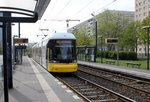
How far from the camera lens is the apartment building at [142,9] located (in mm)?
94875

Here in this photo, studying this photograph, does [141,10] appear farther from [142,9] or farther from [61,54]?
[61,54]

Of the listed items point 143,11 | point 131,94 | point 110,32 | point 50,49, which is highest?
point 143,11

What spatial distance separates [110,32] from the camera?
5397cm

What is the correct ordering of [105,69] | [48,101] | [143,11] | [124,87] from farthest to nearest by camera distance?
1. [143,11]
2. [105,69]
3. [124,87]
4. [48,101]

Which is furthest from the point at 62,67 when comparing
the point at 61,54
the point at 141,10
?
the point at 141,10

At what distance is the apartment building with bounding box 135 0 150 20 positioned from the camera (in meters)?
94.9

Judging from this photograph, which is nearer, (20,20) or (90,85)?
(20,20)

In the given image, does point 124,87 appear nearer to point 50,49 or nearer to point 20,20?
point 50,49

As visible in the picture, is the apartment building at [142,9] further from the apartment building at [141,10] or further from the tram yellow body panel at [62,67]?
the tram yellow body panel at [62,67]

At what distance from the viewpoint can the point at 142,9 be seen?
322 ft

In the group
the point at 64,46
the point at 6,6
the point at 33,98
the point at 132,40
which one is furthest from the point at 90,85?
the point at 132,40

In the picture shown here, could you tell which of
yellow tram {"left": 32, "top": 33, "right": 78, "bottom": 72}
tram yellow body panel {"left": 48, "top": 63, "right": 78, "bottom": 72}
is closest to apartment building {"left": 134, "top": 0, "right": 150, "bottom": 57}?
yellow tram {"left": 32, "top": 33, "right": 78, "bottom": 72}

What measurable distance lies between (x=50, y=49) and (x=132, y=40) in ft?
118

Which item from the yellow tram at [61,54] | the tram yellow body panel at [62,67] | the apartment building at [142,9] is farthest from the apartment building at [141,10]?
the tram yellow body panel at [62,67]
